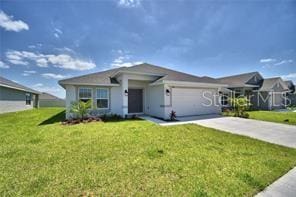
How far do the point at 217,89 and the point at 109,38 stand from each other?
1169 centimetres

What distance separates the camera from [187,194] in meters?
2.87

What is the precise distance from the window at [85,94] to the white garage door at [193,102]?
7.26 m

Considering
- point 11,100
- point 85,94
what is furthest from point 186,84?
point 11,100

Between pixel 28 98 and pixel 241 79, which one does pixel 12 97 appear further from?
pixel 241 79

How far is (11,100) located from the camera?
726 inches

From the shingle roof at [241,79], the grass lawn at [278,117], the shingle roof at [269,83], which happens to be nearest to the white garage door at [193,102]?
the grass lawn at [278,117]

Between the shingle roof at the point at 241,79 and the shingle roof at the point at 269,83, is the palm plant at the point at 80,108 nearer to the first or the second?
the shingle roof at the point at 241,79

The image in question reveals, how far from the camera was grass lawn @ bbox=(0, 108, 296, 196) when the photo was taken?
305 cm

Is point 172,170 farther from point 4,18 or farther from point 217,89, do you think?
point 4,18

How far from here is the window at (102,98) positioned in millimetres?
13364

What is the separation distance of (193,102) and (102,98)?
8395 millimetres

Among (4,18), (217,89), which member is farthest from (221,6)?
(4,18)

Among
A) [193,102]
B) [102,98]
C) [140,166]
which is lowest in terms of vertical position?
[140,166]

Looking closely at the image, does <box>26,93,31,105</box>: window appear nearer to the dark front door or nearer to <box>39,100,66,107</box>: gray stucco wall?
<box>39,100,66,107</box>: gray stucco wall
